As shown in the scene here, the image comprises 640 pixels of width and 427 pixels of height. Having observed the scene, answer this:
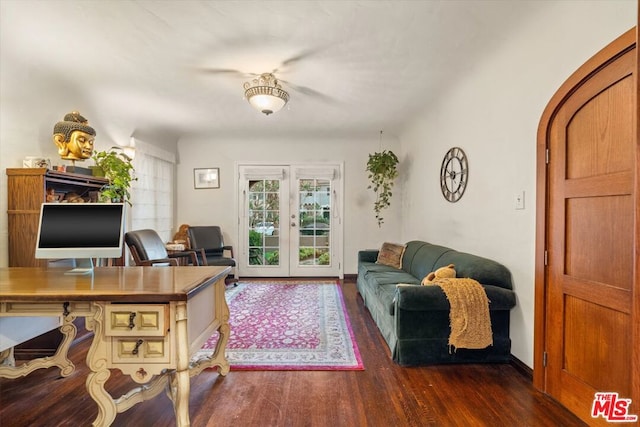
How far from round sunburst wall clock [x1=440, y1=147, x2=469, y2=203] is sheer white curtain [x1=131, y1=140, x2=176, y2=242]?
12.9 feet

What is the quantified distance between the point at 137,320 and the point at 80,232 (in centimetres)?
77

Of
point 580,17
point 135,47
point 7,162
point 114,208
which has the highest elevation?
point 135,47

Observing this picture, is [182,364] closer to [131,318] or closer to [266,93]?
[131,318]

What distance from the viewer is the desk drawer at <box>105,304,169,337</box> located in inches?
55.8

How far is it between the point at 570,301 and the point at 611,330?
10.6 inches

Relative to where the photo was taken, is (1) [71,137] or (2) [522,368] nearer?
(2) [522,368]

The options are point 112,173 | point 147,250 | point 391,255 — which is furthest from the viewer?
point 391,255

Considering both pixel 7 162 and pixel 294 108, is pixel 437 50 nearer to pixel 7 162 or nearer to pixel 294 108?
pixel 294 108

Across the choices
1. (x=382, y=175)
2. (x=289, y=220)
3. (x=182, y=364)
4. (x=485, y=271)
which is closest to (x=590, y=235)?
(x=485, y=271)

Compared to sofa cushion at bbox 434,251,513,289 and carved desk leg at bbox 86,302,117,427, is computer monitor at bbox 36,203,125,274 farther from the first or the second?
sofa cushion at bbox 434,251,513,289

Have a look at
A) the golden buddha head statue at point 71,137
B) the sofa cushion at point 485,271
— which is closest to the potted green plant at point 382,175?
the sofa cushion at point 485,271

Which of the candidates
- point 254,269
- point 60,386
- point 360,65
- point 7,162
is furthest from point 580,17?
point 254,269

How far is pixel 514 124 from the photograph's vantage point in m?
2.32

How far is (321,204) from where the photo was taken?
5312mm
